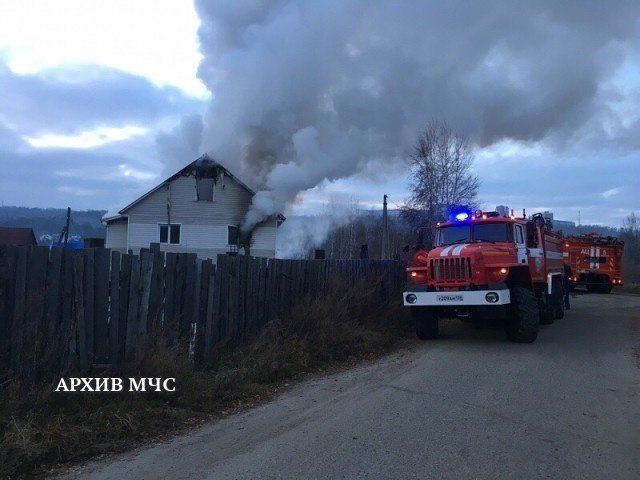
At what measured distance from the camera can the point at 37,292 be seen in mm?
5793

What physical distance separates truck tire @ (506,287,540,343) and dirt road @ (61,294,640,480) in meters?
1.68

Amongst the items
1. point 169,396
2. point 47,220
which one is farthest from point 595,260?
point 47,220

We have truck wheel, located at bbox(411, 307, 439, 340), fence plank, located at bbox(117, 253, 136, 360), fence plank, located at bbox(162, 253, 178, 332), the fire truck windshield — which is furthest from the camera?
the fire truck windshield

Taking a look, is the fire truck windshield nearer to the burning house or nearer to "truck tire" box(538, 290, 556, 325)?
"truck tire" box(538, 290, 556, 325)

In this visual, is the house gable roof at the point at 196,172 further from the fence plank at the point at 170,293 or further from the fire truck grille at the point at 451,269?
the fence plank at the point at 170,293

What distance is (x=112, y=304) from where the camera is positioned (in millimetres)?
6703

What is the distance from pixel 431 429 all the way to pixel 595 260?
1134 inches

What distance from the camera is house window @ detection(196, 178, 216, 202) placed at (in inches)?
1246

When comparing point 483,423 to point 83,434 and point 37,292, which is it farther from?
point 37,292

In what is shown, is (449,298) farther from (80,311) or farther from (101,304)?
(80,311)

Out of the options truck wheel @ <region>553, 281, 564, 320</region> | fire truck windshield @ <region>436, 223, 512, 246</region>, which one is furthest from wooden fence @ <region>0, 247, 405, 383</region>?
truck wheel @ <region>553, 281, 564, 320</region>

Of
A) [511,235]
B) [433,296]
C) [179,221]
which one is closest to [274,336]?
[433,296]

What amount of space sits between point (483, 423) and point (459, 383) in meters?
1.83

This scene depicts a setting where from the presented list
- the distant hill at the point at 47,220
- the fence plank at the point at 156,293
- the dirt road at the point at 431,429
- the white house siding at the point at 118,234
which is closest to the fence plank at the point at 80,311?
the fence plank at the point at 156,293
